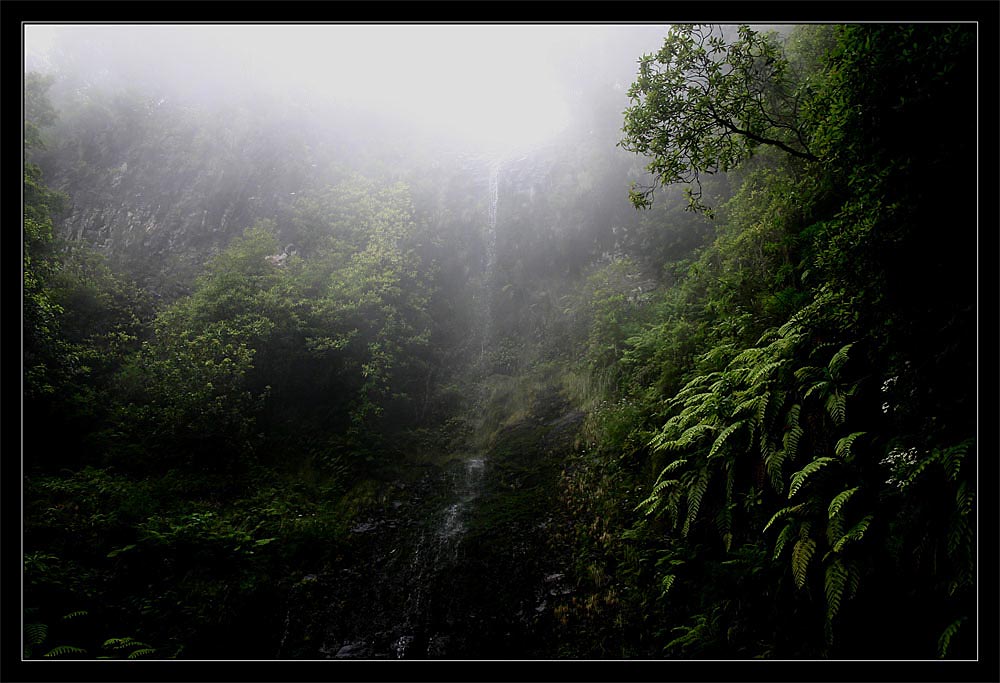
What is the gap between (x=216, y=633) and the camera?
17.0 feet

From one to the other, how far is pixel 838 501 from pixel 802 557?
51 cm

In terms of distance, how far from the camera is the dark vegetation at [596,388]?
2934 mm

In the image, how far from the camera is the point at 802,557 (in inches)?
129

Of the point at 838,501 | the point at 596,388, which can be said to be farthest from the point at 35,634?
the point at 596,388


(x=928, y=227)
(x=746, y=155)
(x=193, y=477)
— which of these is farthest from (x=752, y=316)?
(x=193, y=477)

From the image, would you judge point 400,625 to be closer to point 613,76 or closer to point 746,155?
point 746,155

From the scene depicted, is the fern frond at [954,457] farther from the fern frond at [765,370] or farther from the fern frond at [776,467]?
the fern frond at [765,370]

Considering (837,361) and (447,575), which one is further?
(447,575)

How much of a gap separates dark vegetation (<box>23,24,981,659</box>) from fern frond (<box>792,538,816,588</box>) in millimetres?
142

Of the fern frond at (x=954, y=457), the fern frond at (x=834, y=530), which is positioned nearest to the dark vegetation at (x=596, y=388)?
the fern frond at (x=954, y=457)

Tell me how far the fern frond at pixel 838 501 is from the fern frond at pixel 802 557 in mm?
295

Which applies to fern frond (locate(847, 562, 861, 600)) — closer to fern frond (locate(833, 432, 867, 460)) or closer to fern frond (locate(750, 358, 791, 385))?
fern frond (locate(833, 432, 867, 460))

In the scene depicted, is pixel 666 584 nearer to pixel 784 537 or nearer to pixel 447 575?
pixel 784 537

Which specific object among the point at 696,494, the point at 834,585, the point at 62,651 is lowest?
the point at 62,651
